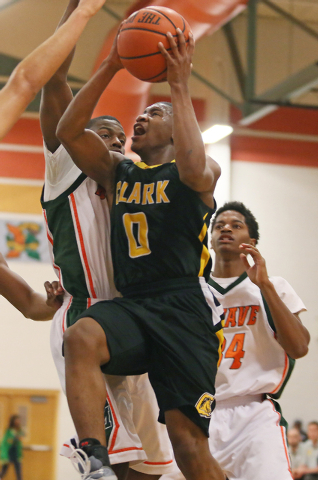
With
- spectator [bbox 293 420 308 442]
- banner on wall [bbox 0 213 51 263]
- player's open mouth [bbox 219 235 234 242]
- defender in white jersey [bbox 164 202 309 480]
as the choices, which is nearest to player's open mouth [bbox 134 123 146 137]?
defender in white jersey [bbox 164 202 309 480]

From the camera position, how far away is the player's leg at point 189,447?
9.73 feet

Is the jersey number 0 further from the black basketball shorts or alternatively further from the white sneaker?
the white sneaker

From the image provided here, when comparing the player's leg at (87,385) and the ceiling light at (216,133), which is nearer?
the player's leg at (87,385)

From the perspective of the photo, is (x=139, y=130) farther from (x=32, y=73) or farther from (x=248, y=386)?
(x=248, y=386)

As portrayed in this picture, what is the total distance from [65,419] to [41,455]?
0.65 m

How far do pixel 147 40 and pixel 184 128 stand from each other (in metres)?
0.50

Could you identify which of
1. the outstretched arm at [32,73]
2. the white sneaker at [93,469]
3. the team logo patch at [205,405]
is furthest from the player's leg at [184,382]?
the outstretched arm at [32,73]

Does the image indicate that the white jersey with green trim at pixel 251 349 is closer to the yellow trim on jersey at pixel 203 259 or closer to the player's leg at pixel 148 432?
the player's leg at pixel 148 432

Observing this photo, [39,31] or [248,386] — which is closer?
[248,386]

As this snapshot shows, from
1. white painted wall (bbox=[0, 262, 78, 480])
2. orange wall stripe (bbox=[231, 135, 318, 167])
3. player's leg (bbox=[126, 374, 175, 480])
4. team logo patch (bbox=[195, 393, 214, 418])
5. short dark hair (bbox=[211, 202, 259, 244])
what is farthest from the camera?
orange wall stripe (bbox=[231, 135, 318, 167])

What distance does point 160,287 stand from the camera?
3.14 meters

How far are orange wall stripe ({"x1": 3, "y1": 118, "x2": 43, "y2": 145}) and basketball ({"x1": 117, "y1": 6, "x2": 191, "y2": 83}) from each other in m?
7.88

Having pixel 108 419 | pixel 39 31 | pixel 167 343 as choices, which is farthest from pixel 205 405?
pixel 39 31

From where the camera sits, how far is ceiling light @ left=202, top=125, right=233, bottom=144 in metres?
10.5
